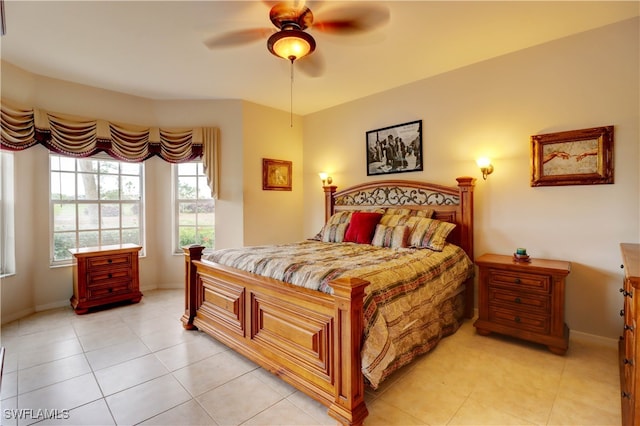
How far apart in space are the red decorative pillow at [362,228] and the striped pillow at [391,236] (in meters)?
0.10

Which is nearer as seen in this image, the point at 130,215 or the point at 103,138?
the point at 103,138

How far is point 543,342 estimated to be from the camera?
2.60 metres

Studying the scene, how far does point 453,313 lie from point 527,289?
692mm

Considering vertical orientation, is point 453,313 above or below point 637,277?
below

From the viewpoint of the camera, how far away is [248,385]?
2.18m

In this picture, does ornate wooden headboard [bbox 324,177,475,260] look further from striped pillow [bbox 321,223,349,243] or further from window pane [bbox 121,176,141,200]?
window pane [bbox 121,176,141,200]

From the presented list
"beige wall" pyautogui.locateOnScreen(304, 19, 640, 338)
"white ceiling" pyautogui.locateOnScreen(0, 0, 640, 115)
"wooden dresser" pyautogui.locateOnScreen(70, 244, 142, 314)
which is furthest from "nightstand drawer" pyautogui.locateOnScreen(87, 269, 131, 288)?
"beige wall" pyautogui.locateOnScreen(304, 19, 640, 338)

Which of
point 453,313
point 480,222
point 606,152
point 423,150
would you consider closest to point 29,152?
point 423,150

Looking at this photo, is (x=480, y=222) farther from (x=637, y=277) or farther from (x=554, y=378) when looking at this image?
(x=637, y=277)

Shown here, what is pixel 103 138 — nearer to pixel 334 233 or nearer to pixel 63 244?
pixel 63 244

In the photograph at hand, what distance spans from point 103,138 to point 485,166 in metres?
4.72

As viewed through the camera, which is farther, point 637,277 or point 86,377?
point 86,377

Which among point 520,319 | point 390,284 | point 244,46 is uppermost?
point 244,46

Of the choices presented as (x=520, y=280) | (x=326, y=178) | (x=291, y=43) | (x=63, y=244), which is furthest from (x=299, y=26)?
(x=63, y=244)
